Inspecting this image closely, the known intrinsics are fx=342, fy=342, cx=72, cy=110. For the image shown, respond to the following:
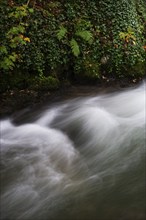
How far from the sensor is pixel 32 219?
4.59 meters

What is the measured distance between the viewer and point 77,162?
591cm

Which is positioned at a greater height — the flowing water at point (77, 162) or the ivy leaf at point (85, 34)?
the ivy leaf at point (85, 34)

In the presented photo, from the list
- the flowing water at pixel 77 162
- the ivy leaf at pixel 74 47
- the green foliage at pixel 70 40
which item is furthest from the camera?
the ivy leaf at pixel 74 47

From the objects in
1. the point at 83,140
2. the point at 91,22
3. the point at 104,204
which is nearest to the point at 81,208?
the point at 104,204

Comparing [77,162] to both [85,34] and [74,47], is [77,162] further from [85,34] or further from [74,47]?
[85,34]

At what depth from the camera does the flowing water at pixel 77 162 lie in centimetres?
468

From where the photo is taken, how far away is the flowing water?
15.4 feet

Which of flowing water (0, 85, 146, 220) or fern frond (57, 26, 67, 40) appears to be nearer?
flowing water (0, 85, 146, 220)

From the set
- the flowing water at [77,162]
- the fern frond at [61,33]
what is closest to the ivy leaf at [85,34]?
the fern frond at [61,33]

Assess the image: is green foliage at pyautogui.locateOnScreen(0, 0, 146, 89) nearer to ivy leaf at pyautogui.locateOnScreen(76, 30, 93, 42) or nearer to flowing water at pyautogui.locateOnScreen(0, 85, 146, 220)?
ivy leaf at pyautogui.locateOnScreen(76, 30, 93, 42)

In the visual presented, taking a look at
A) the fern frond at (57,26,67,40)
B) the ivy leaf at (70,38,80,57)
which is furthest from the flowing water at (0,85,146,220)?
the fern frond at (57,26,67,40)

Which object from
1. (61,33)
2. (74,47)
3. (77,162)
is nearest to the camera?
(77,162)

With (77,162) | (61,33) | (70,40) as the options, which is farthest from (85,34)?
(77,162)

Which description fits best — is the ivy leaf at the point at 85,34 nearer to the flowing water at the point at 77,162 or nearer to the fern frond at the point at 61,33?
the fern frond at the point at 61,33
